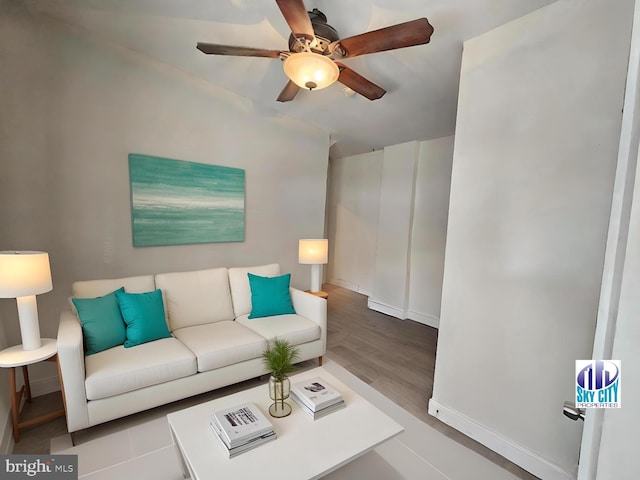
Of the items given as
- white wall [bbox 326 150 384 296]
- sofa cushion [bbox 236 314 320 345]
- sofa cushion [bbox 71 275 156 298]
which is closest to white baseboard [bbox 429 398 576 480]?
sofa cushion [bbox 236 314 320 345]

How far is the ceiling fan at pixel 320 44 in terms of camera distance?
1.43m

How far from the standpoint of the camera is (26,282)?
5.56 feet

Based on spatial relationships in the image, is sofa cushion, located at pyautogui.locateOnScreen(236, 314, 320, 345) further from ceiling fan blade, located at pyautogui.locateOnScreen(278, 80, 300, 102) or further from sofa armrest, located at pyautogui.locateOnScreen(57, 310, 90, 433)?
ceiling fan blade, located at pyautogui.locateOnScreen(278, 80, 300, 102)

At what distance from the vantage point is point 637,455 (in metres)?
0.52

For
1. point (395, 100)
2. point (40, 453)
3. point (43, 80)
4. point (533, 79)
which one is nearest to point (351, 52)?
point (533, 79)

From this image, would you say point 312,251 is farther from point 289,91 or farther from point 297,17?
point 297,17

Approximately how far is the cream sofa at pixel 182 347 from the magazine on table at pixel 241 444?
30.8 inches

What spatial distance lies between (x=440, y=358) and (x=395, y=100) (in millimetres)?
2454

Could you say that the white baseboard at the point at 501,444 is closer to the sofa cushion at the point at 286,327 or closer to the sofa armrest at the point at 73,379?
the sofa cushion at the point at 286,327

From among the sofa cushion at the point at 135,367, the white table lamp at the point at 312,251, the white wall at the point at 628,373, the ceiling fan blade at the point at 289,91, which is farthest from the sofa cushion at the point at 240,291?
the white wall at the point at 628,373

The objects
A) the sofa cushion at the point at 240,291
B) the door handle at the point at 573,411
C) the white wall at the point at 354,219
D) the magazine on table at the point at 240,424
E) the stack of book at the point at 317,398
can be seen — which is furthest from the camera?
the white wall at the point at 354,219

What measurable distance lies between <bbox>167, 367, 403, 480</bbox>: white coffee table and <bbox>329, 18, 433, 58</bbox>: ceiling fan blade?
6.39ft

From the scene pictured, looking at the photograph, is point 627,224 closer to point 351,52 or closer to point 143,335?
point 351,52

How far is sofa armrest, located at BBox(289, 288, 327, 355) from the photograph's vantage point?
8.92 feet
